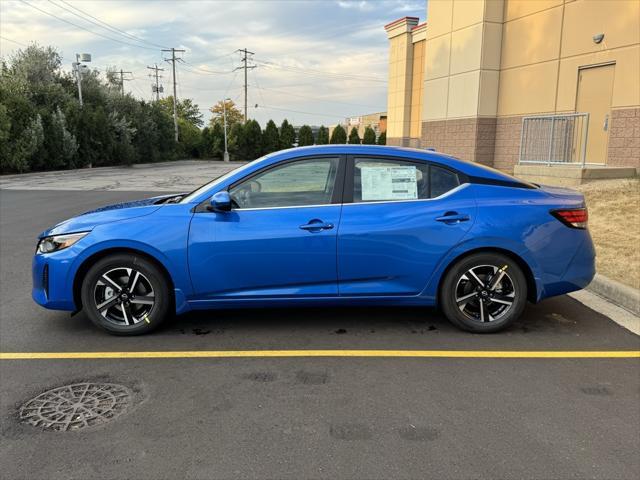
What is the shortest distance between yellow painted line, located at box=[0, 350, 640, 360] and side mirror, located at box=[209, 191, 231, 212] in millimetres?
1154

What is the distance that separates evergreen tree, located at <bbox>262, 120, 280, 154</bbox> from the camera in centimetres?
6059

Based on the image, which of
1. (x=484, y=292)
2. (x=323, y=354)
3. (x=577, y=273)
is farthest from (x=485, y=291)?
(x=323, y=354)

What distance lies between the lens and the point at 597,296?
5824mm

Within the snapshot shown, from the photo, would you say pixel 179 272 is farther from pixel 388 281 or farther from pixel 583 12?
pixel 583 12

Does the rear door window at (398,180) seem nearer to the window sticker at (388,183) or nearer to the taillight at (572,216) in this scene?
the window sticker at (388,183)

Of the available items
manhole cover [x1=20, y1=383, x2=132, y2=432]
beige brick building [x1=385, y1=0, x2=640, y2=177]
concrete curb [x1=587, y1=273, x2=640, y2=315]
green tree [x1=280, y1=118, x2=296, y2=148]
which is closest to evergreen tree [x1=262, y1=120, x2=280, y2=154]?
green tree [x1=280, y1=118, x2=296, y2=148]

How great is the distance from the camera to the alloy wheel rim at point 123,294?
456 cm

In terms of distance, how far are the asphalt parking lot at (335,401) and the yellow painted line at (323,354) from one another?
61 millimetres

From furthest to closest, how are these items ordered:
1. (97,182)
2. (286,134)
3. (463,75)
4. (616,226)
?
1. (286,134)
2. (97,182)
3. (463,75)
4. (616,226)

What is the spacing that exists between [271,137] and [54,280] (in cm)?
5750

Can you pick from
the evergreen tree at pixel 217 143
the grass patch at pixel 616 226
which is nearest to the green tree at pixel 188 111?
the evergreen tree at pixel 217 143

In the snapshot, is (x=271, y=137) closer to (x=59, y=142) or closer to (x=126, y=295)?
(x=59, y=142)

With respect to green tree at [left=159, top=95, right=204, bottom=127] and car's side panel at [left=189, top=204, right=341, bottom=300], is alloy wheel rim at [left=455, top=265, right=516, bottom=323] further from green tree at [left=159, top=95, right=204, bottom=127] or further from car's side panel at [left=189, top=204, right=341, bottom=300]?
green tree at [left=159, top=95, right=204, bottom=127]

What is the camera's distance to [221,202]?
173 inches
